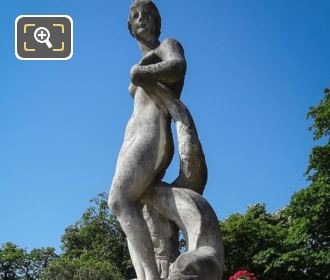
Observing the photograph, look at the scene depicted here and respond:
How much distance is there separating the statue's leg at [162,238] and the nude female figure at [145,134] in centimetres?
14

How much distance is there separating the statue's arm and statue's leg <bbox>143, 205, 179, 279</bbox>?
1.50 m

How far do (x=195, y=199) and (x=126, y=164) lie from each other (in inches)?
34.0

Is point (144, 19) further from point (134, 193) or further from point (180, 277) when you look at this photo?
point (180, 277)

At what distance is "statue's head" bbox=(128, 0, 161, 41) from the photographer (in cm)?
733

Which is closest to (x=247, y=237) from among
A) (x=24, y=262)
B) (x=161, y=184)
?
(x=24, y=262)

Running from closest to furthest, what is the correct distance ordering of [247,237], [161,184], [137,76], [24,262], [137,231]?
[137,231] → [161,184] → [137,76] → [247,237] → [24,262]

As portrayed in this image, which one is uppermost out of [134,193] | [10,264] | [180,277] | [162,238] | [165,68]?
[10,264]

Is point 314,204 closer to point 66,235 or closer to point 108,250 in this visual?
point 108,250

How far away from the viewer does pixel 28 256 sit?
49062mm

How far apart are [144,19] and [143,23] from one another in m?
0.05

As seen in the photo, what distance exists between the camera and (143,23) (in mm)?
7324

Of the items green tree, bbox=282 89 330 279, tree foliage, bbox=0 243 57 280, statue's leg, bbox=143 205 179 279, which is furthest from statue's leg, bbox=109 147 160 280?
tree foliage, bbox=0 243 57 280

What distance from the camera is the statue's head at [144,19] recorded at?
7.33 metres

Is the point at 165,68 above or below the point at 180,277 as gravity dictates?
above
